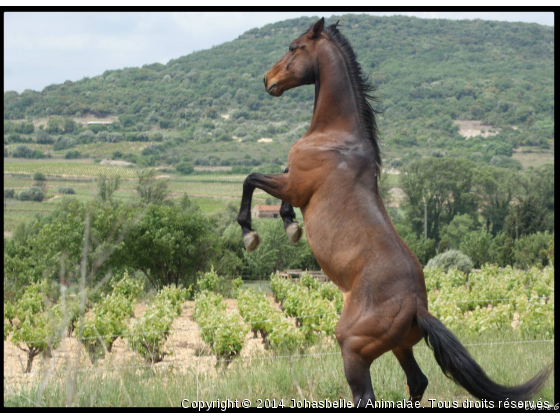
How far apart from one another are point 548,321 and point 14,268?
29.3 metres

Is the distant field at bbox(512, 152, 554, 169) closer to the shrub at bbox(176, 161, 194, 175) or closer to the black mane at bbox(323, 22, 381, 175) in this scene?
the shrub at bbox(176, 161, 194, 175)

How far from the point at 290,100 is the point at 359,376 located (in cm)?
13674

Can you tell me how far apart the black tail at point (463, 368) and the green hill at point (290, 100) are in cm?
9362

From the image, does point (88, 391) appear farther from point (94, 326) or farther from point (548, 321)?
point (548, 321)

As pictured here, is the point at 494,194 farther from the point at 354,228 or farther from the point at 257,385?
the point at 354,228

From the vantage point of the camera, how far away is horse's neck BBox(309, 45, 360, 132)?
165 inches

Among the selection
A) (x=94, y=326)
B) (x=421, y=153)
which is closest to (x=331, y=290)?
(x=94, y=326)

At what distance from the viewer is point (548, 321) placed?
1168 centimetres

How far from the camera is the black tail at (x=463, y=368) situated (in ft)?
12.3

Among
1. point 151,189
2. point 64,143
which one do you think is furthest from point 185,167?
Result: point 151,189

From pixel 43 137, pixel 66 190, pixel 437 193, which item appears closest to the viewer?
pixel 66 190

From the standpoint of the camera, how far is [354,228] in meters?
3.84

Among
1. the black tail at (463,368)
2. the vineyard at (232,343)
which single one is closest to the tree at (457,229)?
the vineyard at (232,343)

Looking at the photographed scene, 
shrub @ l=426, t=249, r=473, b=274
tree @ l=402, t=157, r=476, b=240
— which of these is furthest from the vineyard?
tree @ l=402, t=157, r=476, b=240
